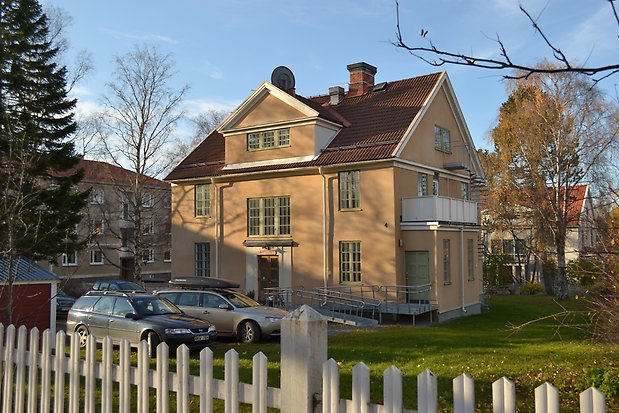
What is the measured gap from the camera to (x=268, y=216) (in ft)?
88.5

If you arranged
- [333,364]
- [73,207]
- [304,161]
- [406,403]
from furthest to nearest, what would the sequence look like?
1. [73,207]
2. [304,161]
3. [406,403]
4. [333,364]

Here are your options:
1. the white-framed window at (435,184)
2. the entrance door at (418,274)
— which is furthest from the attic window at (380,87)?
the entrance door at (418,274)

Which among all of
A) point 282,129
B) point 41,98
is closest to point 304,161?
point 282,129

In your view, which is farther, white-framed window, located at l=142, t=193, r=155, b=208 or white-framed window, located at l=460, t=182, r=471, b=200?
white-framed window, located at l=142, t=193, r=155, b=208

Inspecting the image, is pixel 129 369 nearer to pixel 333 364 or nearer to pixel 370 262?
pixel 333 364

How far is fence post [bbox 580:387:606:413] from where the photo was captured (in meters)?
2.86

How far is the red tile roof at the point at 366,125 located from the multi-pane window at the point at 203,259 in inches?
141

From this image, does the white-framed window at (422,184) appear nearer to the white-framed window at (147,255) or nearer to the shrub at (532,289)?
the shrub at (532,289)

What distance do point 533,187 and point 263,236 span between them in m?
17.7

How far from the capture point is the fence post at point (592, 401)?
9.38ft

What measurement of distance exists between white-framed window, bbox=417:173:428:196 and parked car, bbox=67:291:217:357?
524 inches

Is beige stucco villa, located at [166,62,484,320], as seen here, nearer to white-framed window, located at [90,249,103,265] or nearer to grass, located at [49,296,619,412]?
grass, located at [49,296,619,412]

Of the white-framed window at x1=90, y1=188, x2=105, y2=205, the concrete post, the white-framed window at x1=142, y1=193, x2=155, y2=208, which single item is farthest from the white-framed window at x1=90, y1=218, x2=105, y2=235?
the concrete post

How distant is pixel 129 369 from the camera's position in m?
4.84
